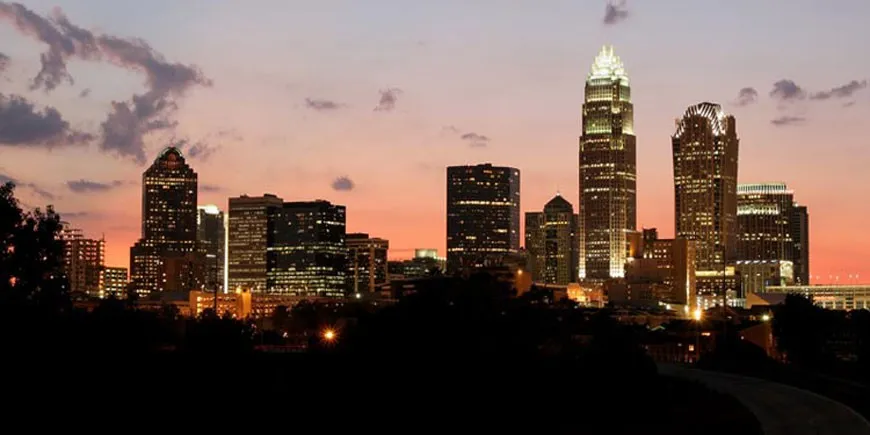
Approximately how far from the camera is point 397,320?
63.8 metres

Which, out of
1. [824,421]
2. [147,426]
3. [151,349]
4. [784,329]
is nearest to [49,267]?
[151,349]

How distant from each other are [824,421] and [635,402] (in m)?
10.8

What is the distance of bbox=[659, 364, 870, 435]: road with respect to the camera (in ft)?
196

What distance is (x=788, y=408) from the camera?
68938 mm

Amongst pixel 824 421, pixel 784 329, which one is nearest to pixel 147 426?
pixel 824 421

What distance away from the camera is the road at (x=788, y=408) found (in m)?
59.8

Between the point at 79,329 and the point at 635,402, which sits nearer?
the point at 79,329

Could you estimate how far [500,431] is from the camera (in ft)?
197

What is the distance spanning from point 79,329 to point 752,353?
68.0 metres

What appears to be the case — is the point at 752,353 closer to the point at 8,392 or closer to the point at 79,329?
the point at 79,329

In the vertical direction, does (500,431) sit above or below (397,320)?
below

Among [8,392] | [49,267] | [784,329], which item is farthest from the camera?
[784,329]

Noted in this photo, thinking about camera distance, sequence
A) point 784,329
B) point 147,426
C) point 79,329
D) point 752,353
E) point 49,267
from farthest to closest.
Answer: point 784,329 → point 752,353 → point 49,267 → point 79,329 → point 147,426

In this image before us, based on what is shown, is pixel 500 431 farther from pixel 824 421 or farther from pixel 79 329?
pixel 79 329
